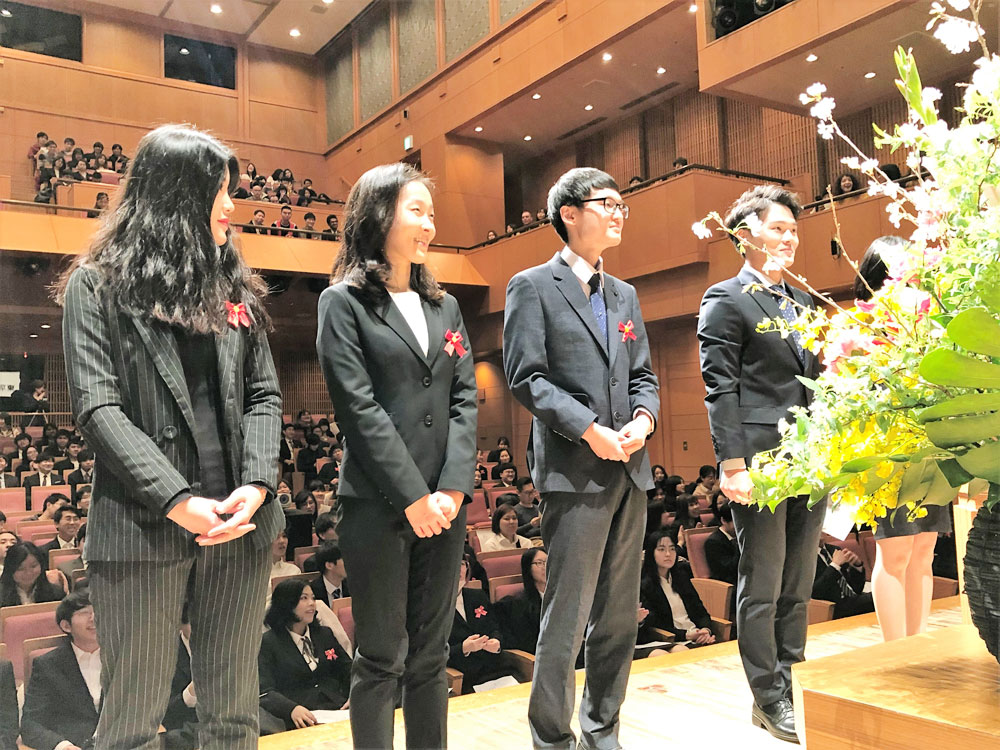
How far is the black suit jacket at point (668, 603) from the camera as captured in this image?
11.9ft

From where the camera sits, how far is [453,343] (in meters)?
1.73

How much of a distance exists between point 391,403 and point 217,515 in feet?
1.45

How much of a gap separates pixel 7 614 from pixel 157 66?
8.89 m

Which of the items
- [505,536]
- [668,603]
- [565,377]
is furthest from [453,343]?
[505,536]

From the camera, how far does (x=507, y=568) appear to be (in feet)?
12.5

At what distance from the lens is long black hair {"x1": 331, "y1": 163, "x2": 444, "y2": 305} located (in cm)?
173

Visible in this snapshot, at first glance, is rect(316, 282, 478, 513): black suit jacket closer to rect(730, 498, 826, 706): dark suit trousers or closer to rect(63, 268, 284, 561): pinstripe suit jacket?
rect(63, 268, 284, 561): pinstripe suit jacket

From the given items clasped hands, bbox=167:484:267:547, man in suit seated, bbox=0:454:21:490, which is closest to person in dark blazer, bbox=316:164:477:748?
clasped hands, bbox=167:484:267:547

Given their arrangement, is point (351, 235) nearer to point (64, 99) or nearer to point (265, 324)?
point (265, 324)

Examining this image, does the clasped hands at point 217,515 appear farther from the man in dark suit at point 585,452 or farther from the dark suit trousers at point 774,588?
the dark suit trousers at point 774,588

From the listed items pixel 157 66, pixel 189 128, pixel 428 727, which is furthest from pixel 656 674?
pixel 157 66

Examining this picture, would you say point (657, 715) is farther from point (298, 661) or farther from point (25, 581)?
point (25, 581)

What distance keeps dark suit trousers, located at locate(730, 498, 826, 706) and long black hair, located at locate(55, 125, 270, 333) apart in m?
1.25

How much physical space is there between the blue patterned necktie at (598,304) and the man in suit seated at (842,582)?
2.50 m
